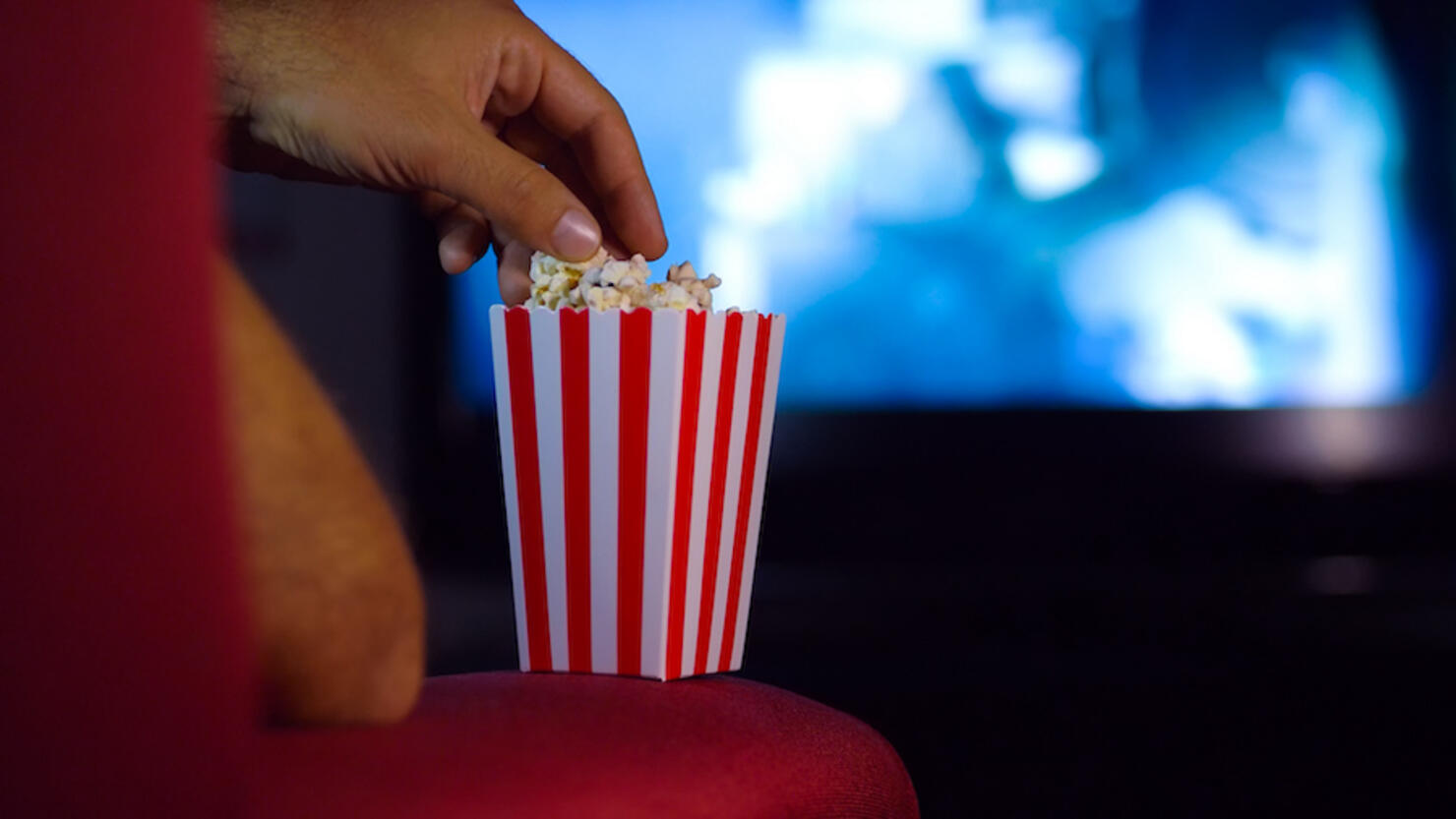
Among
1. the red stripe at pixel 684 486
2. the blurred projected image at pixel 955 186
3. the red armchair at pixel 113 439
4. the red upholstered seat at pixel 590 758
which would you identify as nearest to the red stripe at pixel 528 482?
the red stripe at pixel 684 486

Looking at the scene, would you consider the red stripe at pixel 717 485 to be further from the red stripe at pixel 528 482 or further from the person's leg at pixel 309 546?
the person's leg at pixel 309 546

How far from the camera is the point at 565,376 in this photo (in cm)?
99

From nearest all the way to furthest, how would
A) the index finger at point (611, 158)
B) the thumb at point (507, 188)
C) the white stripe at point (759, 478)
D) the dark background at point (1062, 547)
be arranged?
the thumb at point (507, 188) → the white stripe at point (759, 478) → the index finger at point (611, 158) → the dark background at point (1062, 547)

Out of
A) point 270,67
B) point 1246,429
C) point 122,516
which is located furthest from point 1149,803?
point 122,516

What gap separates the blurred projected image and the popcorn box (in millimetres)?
1626

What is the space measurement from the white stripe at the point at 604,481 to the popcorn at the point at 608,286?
33 millimetres

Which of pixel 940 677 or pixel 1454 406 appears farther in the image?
pixel 1454 406

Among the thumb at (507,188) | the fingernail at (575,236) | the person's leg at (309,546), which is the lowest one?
the person's leg at (309,546)

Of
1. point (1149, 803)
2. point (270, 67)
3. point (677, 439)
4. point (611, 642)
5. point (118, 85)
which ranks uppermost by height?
point (270, 67)

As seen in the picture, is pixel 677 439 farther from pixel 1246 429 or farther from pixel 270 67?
pixel 1246 429

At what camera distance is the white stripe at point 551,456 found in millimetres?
982

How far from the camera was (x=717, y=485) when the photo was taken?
1.00m

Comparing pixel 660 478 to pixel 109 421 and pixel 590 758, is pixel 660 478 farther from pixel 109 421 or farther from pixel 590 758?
pixel 109 421

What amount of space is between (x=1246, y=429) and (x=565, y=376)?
2.04 m
